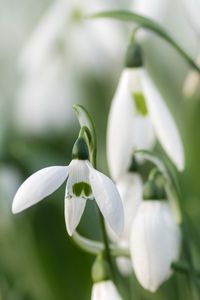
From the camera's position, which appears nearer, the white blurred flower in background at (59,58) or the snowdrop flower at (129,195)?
the snowdrop flower at (129,195)

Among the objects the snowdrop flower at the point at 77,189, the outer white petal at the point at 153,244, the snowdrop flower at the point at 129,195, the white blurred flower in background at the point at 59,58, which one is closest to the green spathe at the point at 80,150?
the snowdrop flower at the point at 77,189

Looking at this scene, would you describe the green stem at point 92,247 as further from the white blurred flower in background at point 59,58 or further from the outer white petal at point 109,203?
the white blurred flower in background at point 59,58

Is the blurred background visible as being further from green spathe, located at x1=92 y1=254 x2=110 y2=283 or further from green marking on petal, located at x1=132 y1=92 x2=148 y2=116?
green spathe, located at x1=92 y1=254 x2=110 y2=283

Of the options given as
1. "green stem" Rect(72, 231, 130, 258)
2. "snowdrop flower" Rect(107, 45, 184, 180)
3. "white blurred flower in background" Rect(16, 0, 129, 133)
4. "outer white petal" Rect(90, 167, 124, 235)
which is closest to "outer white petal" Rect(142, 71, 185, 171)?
"snowdrop flower" Rect(107, 45, 184, 180)

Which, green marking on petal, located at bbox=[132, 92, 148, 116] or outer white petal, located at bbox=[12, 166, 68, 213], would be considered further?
green marking on petal, located at bbox=[132, 92, 148, 116]

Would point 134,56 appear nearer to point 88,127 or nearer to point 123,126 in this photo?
point 123,126

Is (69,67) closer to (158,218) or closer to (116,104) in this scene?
(116,104)
